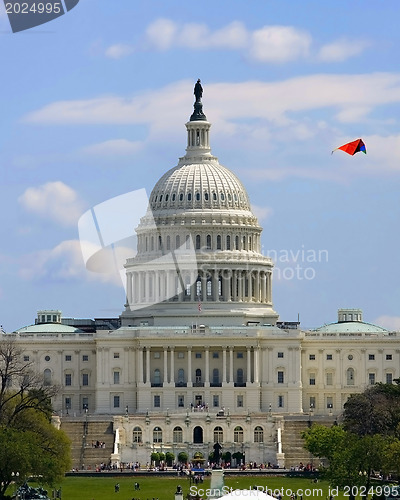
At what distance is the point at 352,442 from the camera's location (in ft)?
614

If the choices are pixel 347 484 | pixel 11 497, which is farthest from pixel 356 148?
pixel 11 497

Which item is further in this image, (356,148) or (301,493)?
(301,493)

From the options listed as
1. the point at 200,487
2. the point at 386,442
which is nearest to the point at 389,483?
the point at 386,442

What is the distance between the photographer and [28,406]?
19825 centimetres

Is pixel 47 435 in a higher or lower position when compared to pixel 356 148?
lower

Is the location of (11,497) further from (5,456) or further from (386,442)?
(386,442)

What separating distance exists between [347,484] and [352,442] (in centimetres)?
1186

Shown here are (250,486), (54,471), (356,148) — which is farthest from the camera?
(250,486)

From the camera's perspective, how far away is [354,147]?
17012cm

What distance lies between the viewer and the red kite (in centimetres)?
16875

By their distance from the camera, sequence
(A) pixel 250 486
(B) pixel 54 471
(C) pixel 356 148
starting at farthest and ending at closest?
1. (A) pixel 250 486
2. (B) pixel 54 471
3. (C) pixel 356 148

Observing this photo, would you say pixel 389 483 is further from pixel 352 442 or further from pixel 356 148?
pixel 356 148

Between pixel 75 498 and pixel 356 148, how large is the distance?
37683 mm

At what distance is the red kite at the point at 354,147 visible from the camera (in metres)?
169
